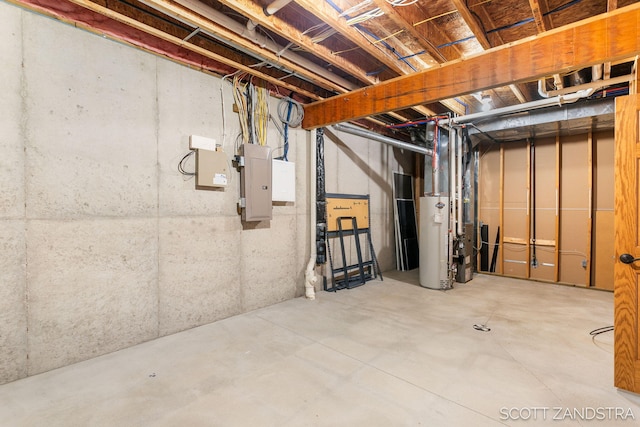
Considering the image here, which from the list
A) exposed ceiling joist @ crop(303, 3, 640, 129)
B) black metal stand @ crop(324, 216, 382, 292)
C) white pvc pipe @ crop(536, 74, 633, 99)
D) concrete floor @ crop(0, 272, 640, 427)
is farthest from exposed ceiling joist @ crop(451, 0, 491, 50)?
black metal stand @ crop(324, 216, 382, 292)

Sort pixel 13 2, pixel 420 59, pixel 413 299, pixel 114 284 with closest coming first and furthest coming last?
pixel 13 2 < pixel 114 284 < pixel 420 59 < pixel 413 299

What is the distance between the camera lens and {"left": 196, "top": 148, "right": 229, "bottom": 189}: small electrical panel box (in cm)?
296

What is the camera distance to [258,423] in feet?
5.41

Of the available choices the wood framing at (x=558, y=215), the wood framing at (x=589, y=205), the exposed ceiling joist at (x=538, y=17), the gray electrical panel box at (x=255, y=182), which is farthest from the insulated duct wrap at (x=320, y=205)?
the wood framing at (x=589, y=205)

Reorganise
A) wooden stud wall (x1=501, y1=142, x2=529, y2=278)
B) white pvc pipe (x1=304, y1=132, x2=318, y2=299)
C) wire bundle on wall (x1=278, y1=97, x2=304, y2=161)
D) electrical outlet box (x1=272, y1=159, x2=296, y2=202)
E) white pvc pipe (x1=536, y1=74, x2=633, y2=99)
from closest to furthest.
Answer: white pvc pipe (x1=536, y1=74, x2=633, y2=99), electrical outlet box (x1=272, y1=159, x2=296, y2=202), wire bundle on wall (x1=278, y1=97, x2=304, y2=161), white pvc pipe (x1=304, y1=132, x2=318, y2=299), wooden stud wall (x1=501, y1=142, x2=529, y2=278)

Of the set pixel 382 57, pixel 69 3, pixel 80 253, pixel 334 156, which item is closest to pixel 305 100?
pixel 334 156

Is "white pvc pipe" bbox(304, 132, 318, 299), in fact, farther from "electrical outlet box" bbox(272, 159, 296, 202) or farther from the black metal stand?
the black metal stand

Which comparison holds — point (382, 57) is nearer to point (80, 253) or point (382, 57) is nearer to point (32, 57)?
point (32, 57)

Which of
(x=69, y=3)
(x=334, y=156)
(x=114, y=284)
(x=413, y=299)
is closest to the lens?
(x=69, y=3)

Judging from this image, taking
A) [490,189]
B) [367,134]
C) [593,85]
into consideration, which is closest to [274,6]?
[367,134]

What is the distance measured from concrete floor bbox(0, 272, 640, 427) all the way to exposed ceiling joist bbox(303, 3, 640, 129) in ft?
7.31

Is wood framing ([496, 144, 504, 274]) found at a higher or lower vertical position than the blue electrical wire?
lower

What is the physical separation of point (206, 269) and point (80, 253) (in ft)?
3.47

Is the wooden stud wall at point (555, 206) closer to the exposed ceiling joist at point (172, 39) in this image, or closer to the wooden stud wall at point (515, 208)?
the wooden stud wall at point (515, 208)
